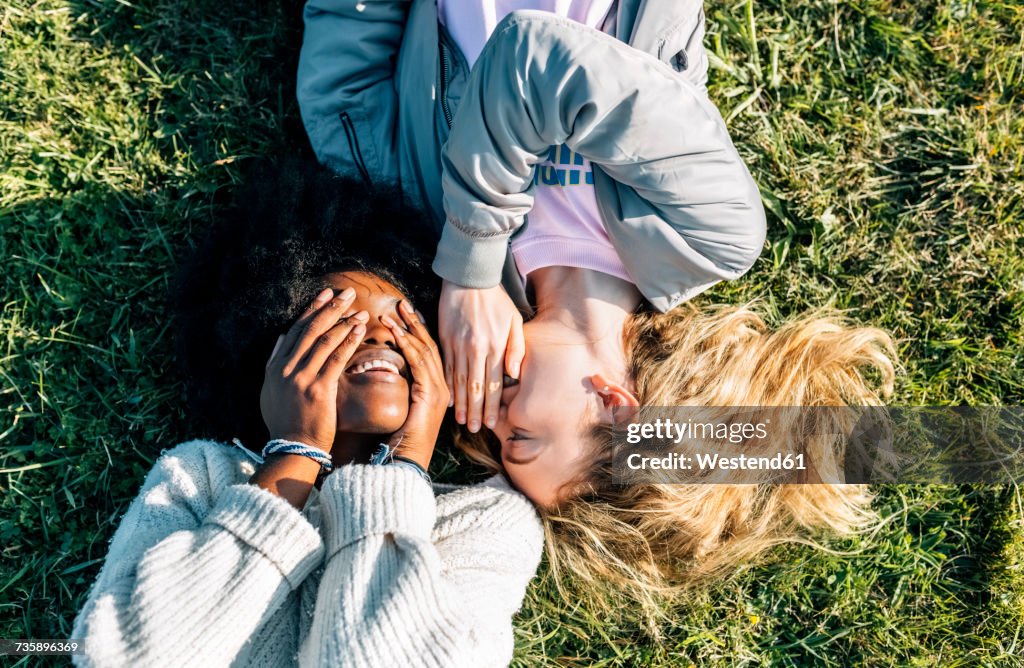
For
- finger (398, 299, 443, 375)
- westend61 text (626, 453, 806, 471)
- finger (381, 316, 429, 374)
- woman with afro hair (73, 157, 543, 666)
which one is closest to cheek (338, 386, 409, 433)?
woman with afro hair (73, 157, 543, 666)

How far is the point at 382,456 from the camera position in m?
2.65

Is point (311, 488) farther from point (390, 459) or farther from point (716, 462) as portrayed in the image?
point (716, 462)

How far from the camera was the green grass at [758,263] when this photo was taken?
3105 mm

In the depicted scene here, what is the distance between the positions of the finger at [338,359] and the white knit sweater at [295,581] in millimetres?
300

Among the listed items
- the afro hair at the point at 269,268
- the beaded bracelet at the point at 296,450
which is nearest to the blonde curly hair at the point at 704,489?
the beaded bracelet at the point at 296,450

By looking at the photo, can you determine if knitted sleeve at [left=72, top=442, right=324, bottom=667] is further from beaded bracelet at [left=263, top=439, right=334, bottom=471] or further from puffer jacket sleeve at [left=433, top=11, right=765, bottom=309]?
puffer jacket sleeve at [left=433, top=11, right=765, bottom=309]

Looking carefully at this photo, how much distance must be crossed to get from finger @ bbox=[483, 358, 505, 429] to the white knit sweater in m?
0.38

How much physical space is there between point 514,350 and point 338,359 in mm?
626

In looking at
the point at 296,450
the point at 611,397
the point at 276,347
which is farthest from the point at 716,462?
the point at 276,347

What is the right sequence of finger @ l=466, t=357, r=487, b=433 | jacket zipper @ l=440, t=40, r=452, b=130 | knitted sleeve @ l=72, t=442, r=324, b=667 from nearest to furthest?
knitted sleeve @ l=72, t=442, r=324, b=667
finger @ l=466, t=357, r=487, b=433
jacket zipper @ l=440, t=40, r=452, b=130

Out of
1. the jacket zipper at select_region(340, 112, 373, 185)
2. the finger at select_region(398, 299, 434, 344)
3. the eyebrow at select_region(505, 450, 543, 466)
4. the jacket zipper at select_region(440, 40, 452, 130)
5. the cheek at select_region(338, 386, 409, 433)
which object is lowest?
the eyebrow at select_region(505, 450, 543, 466)

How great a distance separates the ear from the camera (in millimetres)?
2779

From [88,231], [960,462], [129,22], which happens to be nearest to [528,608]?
[960,462]

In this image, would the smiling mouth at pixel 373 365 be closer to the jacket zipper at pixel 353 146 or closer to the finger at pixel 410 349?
the finger at pixel 410 349
